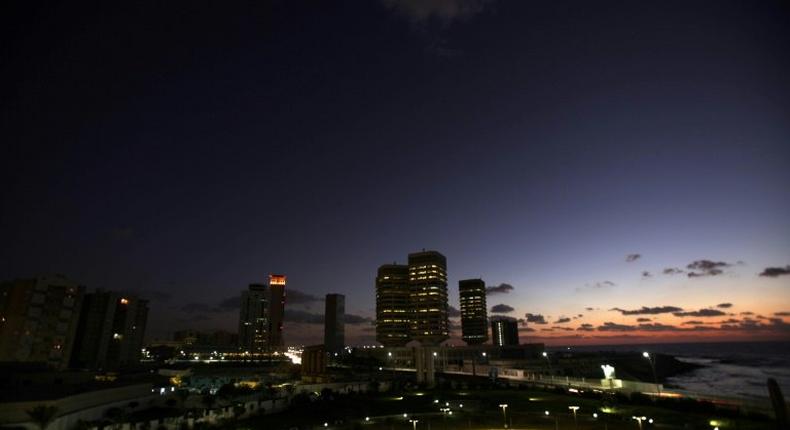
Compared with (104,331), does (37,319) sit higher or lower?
higher

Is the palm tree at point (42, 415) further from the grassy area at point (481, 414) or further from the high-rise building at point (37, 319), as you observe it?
the high-rise building at point (37, 319)

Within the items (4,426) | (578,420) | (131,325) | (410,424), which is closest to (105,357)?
(131,325)

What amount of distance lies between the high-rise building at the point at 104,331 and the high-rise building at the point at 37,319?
1761 centimetres

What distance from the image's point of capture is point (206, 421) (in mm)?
36375

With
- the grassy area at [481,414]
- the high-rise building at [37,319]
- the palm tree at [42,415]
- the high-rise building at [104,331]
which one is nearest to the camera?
the palm tree at [42,415]

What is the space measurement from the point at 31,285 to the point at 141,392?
54041mm

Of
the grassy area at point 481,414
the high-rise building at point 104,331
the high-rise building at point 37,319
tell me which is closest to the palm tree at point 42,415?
the grassy area at point 481,414

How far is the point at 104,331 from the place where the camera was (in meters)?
109

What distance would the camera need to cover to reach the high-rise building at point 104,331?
107062 millimetres

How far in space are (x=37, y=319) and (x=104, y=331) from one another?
2769cm

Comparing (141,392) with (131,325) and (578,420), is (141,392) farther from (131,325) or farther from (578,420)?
(131,325)

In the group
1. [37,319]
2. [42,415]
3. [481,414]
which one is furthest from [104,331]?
[481,414]

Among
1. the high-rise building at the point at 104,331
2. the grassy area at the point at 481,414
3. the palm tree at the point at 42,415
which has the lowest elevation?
the grassy area at the point at 481,414

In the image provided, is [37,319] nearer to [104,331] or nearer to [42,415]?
[104,331]
